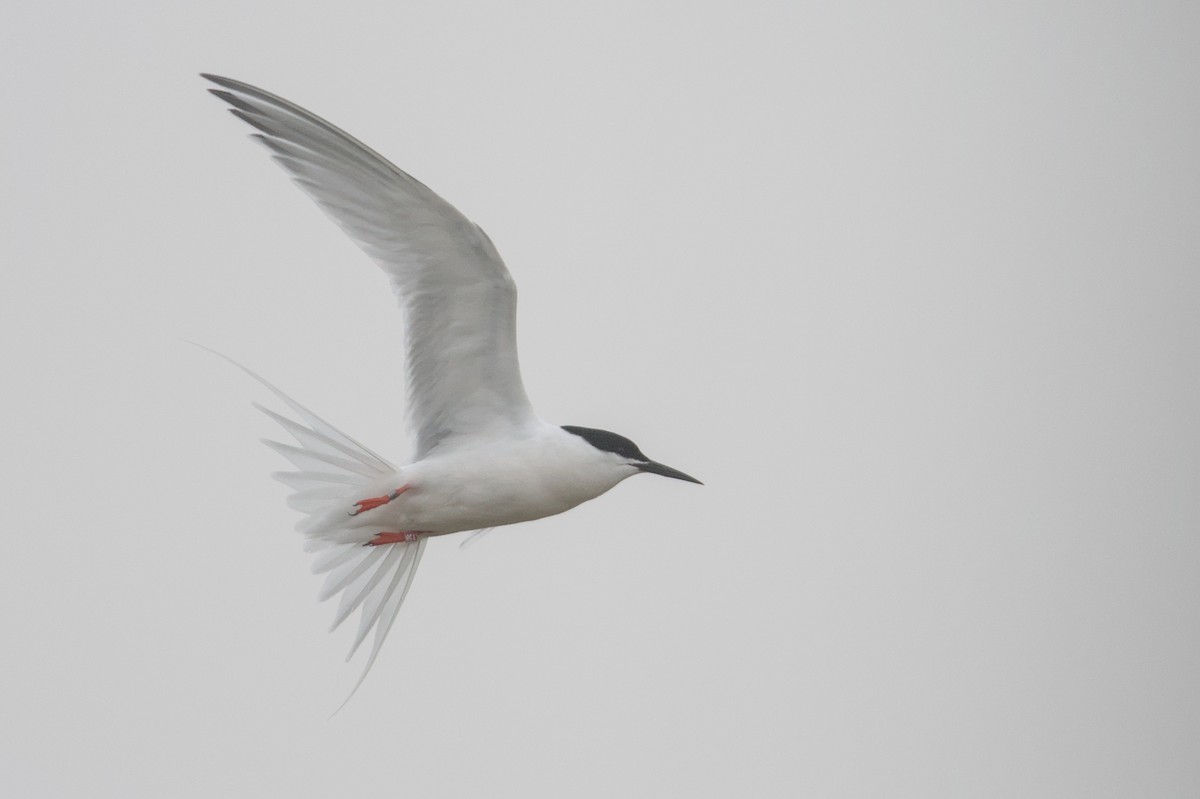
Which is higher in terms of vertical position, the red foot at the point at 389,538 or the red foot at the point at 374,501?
the red foot at the point at 374,501

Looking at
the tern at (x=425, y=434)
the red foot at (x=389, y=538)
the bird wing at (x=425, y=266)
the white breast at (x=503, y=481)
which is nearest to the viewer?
the bird wing at (x=425, y=266)

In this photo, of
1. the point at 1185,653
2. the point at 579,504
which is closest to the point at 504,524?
the point at 579,504

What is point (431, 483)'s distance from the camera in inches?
211

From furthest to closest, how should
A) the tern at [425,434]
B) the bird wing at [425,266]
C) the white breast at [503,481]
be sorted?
1. the white breast at [503,481]
2. the tern at [425,434]
3. the bird wing at [425,266]

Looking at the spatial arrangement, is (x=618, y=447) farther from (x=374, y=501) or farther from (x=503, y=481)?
(x=374, y=501)

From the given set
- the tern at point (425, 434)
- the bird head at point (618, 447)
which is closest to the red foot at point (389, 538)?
the tern at point (425, 434)

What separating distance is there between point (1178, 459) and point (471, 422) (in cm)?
4767

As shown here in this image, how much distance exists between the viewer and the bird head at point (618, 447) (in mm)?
5473

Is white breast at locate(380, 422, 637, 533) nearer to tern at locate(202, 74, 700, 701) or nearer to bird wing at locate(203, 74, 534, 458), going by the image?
tern at locate(202, 74, 700, 701)

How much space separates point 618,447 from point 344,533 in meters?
1.16

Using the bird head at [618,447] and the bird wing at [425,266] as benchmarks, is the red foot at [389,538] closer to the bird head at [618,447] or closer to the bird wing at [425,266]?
the bird wing at [425,266]

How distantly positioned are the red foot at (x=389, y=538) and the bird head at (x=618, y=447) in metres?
0.79

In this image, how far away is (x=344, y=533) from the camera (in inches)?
214

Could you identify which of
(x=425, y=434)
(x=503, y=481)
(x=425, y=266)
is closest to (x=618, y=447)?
(x=503, y=481)
